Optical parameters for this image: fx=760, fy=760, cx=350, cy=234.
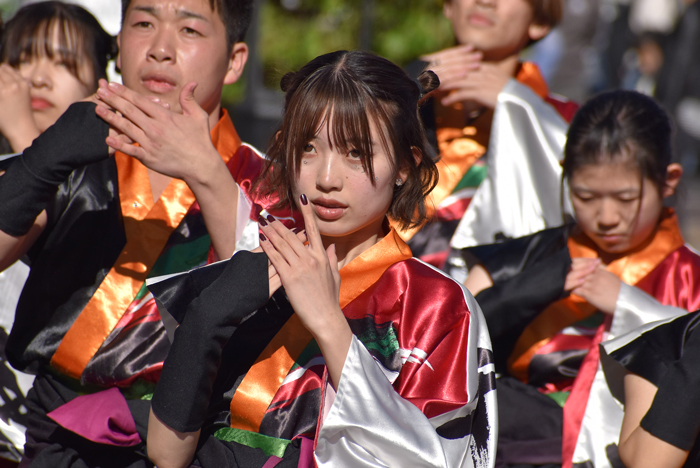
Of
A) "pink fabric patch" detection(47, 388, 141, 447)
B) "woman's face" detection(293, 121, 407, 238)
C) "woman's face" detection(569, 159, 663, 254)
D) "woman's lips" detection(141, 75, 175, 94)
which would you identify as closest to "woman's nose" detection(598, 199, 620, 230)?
"woman's face" detection(569, 159, 663, 254)

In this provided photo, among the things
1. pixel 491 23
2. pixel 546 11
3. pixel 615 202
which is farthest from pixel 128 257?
pixel 546 11

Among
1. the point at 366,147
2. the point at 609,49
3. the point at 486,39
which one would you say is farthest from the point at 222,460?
the point at 609,49

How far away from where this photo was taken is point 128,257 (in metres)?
1.89

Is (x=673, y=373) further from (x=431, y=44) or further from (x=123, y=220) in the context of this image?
(x=431, y=44)

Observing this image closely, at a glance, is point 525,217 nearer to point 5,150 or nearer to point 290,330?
point 290,330

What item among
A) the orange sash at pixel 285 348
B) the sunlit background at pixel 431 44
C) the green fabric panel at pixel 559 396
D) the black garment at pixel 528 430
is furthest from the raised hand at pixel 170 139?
the sunlit background at pixel 431 44

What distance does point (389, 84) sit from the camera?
160cm

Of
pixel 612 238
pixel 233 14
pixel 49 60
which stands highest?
pixel 233 14

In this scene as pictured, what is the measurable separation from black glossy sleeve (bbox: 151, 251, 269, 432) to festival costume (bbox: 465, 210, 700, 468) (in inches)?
28.8

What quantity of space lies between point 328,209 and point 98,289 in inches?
26.4

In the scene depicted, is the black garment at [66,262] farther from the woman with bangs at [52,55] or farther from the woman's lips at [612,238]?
the woman's lips at [612,238]

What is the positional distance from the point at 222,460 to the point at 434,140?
1.24 m

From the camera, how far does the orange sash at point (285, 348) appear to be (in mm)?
1609

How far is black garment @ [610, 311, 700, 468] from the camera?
1.57 m
